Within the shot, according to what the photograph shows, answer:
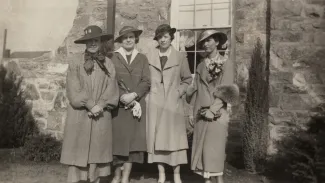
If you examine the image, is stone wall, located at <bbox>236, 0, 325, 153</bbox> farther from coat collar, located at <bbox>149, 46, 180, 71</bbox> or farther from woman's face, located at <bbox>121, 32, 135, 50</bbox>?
woman's face, located at <bbox>121, 32, 135, 50</bbox>

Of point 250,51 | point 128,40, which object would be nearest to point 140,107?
point 128,40

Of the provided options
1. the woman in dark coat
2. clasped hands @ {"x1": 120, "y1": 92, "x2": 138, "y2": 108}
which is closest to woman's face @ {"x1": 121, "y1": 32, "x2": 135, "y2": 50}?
the woman in dark coat

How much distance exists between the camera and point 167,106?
4414mm

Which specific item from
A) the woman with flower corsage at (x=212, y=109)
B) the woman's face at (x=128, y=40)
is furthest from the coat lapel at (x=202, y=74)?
the woman's face at (x=128, y=40)

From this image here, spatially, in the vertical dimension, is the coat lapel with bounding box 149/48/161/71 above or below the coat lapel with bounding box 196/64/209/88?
above

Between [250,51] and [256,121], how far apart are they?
4.21 ft

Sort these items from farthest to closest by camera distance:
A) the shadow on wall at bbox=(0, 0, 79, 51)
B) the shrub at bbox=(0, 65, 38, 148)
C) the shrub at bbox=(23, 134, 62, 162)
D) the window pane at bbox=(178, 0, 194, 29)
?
the shadow on wall at bbox=(0, 0, 79, 51), the shrub at bbox=(0, 65, 38, 148), the window pane at bbox=(178, 0, 194, 29), the shrub at bbox=(23, 134, 62, 162)

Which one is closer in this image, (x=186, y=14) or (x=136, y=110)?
(x=136, y=110)

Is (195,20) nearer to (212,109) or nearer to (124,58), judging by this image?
(124,58)

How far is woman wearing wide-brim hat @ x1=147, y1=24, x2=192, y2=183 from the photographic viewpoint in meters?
4.39

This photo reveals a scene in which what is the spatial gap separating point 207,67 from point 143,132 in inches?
44.6

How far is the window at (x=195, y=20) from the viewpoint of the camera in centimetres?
627

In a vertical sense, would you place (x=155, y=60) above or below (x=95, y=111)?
above

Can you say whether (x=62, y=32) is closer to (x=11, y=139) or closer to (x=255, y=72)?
(x=11, y=139)
